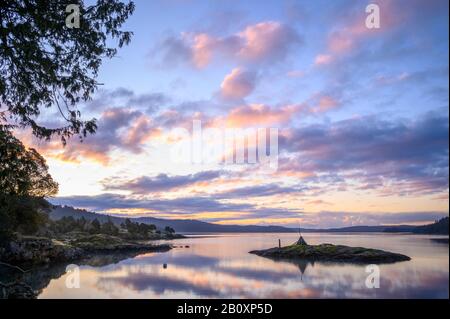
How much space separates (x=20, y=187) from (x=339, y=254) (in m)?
65.9

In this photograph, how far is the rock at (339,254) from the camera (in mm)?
66062

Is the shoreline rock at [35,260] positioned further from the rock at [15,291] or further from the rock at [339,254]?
the rock at [339,254]

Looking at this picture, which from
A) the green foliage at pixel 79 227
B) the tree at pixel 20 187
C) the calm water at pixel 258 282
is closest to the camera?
the tree at pixel 20 187

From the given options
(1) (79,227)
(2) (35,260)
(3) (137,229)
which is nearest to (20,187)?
(2) (35,260)

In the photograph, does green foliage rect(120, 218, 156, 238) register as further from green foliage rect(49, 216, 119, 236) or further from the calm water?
the calm water

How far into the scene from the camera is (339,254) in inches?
2771

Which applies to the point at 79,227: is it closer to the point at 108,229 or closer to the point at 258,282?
the point at 108,229

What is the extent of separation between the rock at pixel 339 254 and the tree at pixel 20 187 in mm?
53045

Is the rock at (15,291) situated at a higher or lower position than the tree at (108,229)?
higher

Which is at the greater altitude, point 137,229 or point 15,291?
point 15,291

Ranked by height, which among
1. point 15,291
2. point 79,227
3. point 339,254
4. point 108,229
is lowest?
point 108,229

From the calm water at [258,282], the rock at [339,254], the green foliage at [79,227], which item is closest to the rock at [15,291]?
the calm water at [258,282]
